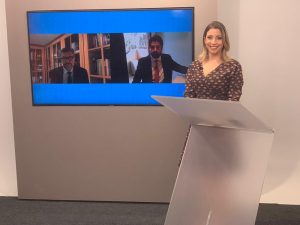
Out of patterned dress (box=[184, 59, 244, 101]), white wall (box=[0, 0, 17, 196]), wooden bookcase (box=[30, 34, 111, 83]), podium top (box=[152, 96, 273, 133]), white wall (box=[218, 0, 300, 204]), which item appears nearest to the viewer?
podium top (box=[152, 96, 273, 133])

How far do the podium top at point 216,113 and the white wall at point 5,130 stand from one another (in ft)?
7.31

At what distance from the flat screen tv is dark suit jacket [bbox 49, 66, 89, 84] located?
0.06ft

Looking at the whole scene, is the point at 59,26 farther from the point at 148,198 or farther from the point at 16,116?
the point at 148,198

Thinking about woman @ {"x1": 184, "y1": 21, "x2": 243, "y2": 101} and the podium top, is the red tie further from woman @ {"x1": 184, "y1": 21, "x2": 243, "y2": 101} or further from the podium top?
the podium top

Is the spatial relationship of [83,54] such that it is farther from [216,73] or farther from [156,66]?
[216,73]

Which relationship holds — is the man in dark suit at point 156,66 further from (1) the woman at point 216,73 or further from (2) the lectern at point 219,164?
(2) the lectern at point 219,164

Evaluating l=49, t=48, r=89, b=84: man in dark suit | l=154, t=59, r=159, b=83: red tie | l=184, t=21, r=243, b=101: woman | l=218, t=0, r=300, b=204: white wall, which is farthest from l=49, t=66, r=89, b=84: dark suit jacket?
l=218, t=0, r=300, b=204: white wall

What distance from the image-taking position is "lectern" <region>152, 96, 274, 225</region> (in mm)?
1653

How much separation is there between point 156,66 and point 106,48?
1.53 feet

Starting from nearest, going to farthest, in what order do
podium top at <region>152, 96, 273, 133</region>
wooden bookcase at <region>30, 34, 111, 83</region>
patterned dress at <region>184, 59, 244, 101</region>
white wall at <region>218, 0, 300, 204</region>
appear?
1. podium top at <region>152, 96, 273, 133</region>
2. patterned dress at <region>184, 59, 244, 101</region>
3. white wall at <region>218, 0, 300, 204</region>
4. wooden bookcase at <region>30, 34, 111, 83</region>

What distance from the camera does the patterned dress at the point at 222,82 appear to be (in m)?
2.56

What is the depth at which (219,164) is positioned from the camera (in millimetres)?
1917

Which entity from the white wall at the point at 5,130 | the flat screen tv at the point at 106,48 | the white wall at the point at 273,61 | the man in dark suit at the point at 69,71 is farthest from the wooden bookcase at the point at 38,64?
the white wall at the point at 273,61

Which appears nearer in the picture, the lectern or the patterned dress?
the lectern
